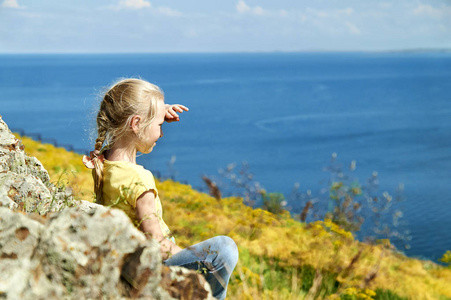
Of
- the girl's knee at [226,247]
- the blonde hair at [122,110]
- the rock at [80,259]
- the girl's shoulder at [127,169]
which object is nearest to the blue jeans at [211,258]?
the girl's knee at [226,247]

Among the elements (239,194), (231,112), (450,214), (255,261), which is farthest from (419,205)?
(231,112)

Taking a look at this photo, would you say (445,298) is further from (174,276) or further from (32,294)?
(32,294)

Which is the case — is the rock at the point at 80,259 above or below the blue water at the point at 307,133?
above

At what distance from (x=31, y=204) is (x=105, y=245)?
918 mm

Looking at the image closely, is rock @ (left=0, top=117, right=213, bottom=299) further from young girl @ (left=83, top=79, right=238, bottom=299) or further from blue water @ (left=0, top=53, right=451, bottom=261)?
blue water @ (left=0, top=53, right=451, bottom=261)

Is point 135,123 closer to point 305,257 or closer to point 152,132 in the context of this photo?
point 152,132

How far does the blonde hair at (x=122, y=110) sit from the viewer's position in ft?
10.0

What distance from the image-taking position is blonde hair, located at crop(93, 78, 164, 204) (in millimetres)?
3049

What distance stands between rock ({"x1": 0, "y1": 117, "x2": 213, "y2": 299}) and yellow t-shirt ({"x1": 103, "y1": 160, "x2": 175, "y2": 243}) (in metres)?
0.67

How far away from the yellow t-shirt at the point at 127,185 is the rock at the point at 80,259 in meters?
0.67

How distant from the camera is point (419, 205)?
145 ft

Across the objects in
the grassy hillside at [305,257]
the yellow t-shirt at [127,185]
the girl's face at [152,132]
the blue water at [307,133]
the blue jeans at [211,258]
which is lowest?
the blue water at [307,133]

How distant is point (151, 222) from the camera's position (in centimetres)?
261

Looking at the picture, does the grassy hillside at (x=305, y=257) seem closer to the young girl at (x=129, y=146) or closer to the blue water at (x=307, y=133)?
the young girl at (x=129, y=146)
